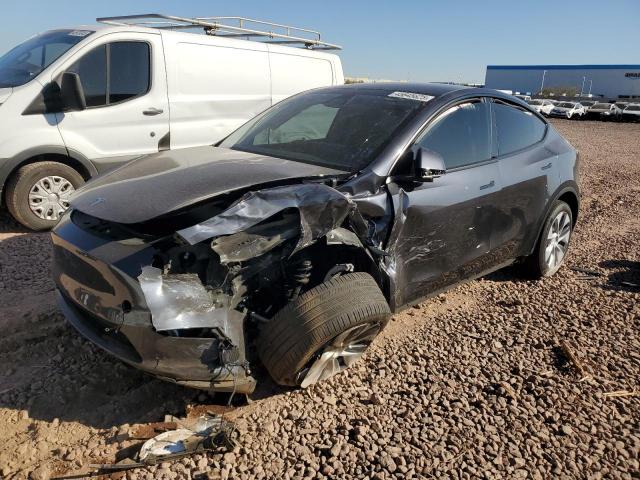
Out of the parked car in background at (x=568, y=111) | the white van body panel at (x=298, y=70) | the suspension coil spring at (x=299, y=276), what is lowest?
the parked car in background at (x=568, y=111)

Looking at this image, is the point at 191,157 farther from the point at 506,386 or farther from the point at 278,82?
the point at 278,82

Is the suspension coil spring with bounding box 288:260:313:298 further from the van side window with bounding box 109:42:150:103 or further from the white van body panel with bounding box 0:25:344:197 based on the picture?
the van side window with bounding box 109:42:150:103

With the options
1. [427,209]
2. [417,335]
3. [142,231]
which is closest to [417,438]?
[417,335]

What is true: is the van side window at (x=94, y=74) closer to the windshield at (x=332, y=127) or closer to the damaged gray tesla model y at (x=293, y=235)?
the windshield at (x=332, y=127)

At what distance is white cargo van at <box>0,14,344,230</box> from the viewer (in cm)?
532

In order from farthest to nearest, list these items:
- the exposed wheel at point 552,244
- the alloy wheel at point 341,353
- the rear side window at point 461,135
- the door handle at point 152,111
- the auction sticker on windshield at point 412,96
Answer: the door handle at point 152,111 → the exposed wheel at point 552,244 → the auction sticker on windshield at point 412,96 → the rear side window at point 461,135 → the alloy wheel at point 341,353

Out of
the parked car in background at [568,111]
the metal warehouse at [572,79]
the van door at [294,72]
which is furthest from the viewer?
the metal warehouse at [572,79]

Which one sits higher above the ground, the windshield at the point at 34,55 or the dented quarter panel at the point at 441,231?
Result: the windshield at the point at 34,55

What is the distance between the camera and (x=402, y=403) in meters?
2.85

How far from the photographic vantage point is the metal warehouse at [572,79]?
63531 mm

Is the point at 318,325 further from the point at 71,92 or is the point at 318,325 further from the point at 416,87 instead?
the point at 71,92

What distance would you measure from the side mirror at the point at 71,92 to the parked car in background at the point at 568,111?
1458 inches

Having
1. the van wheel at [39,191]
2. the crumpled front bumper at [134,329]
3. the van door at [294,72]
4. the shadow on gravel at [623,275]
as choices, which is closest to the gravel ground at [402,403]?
the crumpled front bumper at [134,329]

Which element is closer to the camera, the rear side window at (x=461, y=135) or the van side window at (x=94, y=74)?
the rear side window at (x=461, y=135)
